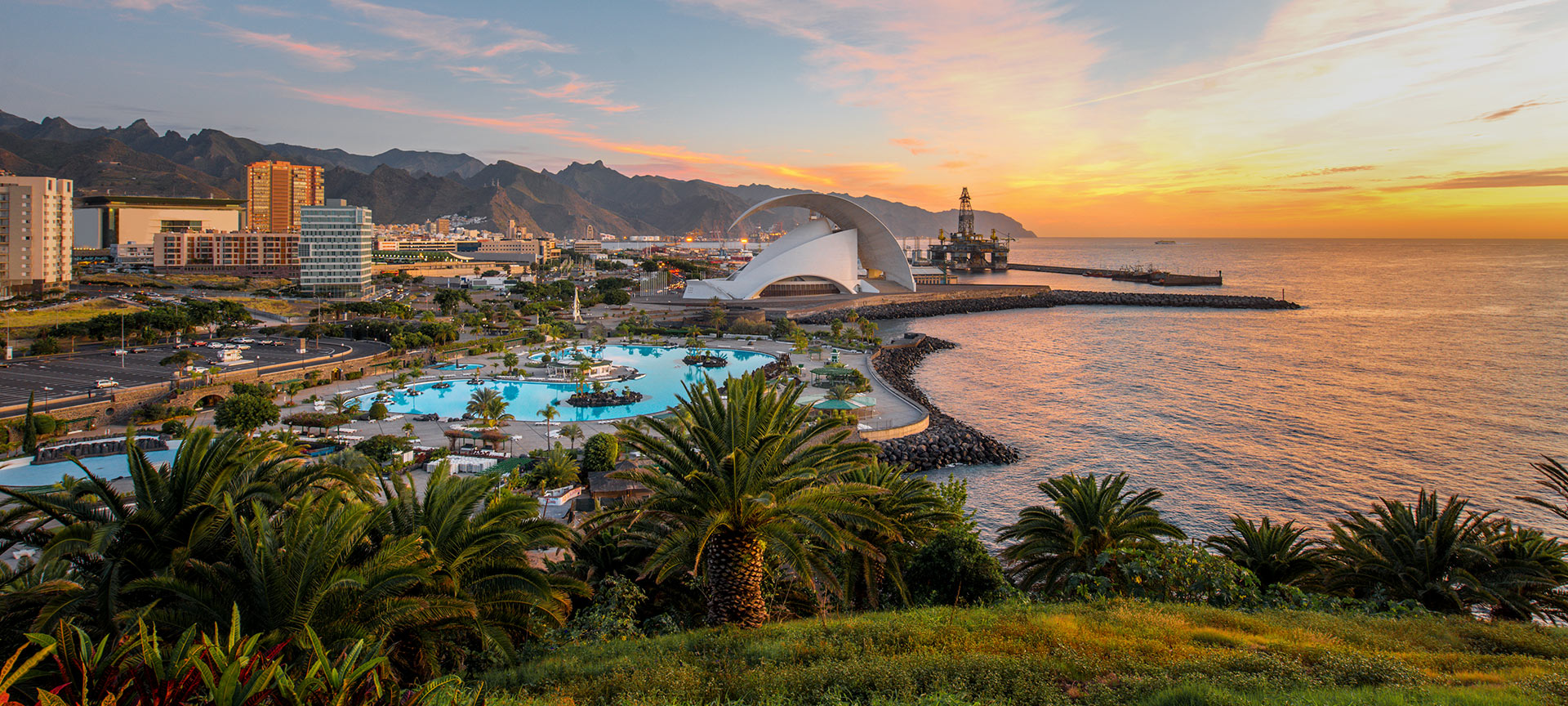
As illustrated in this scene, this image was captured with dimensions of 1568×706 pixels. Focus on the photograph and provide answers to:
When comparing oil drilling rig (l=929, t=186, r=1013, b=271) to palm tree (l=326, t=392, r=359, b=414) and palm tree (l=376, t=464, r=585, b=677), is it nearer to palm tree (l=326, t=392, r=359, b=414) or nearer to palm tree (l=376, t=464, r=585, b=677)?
palm tree (l=326, t=392, r=359, b=414)

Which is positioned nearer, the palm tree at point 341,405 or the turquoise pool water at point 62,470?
the turquoise pool water at point 62,470

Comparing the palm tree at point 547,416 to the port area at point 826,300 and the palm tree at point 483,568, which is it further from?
the port area at point 826,300

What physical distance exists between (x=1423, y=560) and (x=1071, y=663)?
620 centimetres

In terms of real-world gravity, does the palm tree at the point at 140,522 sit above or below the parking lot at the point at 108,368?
above

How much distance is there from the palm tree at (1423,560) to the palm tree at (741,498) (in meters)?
6.44

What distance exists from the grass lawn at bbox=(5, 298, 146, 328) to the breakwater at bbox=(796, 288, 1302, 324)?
3849 centimetres

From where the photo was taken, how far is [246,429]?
19.6m

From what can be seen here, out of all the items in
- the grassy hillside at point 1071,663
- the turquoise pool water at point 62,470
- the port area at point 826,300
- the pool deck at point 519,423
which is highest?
the port area at point 826,300

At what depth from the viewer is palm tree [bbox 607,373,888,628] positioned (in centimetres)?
711

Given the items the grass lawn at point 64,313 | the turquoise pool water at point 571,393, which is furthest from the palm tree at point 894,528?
the grass lawn at point 64,313

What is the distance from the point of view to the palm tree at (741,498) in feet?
23.3

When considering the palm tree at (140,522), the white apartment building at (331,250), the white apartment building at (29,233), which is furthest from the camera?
the white apartment building at (331,250)

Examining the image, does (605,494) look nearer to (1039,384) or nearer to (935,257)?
(1039,384)

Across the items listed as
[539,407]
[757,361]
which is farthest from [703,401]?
[757,361]
